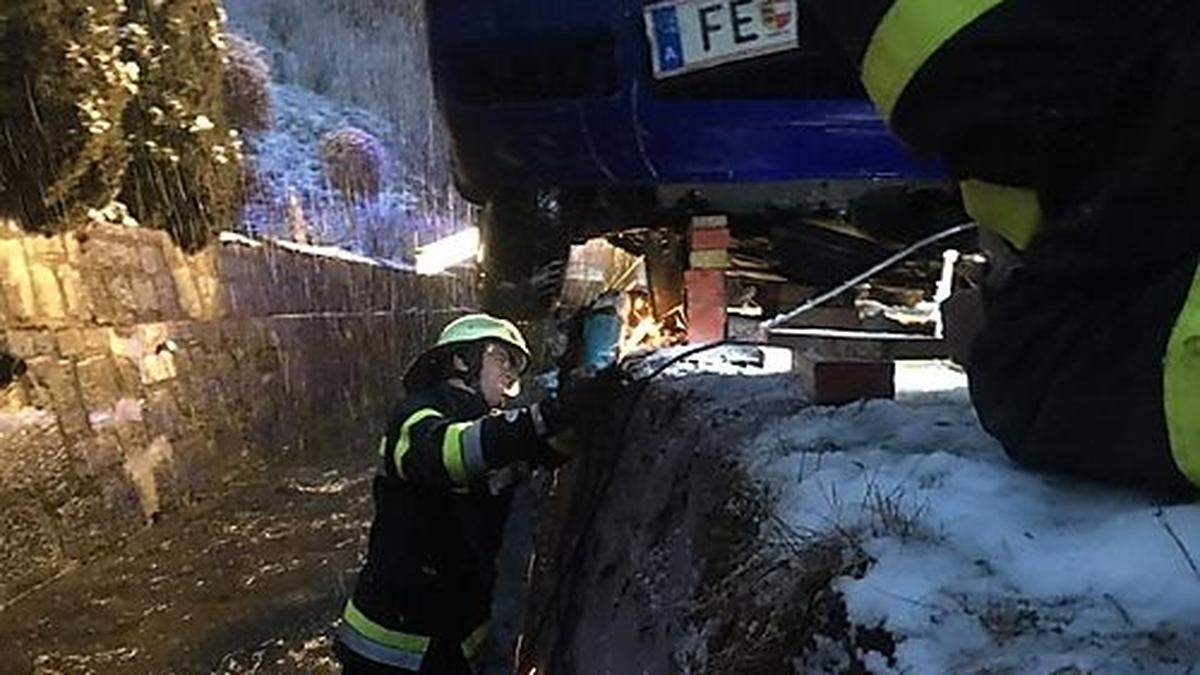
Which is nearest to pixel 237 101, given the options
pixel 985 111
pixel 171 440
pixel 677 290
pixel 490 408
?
pixel 171 440

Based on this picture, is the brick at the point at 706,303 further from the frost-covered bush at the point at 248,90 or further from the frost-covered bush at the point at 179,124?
the frost-covered bush at the point at 248,90

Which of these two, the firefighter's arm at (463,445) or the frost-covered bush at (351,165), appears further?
the frost-covered bush at (351,165)

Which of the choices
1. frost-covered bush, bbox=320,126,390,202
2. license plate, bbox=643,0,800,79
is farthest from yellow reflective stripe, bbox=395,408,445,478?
frost-covered bush, bbox=320,126,390,202

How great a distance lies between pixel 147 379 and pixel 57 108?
2.25 meters

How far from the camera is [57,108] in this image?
7859mm

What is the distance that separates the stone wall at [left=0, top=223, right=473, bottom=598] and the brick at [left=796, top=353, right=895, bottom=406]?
18.6ft

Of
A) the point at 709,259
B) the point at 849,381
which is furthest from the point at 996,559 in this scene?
the point at 709,259

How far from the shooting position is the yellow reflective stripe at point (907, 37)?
182cm

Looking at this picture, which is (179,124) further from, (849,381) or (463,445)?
(849,381)

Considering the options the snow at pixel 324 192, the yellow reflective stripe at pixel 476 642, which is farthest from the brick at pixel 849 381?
the snow at pixel 324 192

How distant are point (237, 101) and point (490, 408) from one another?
54.0 feet

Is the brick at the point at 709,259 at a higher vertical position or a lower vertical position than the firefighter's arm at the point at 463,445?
higher

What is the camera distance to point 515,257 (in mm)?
5152

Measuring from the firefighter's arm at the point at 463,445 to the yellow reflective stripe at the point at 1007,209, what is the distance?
1621mm
